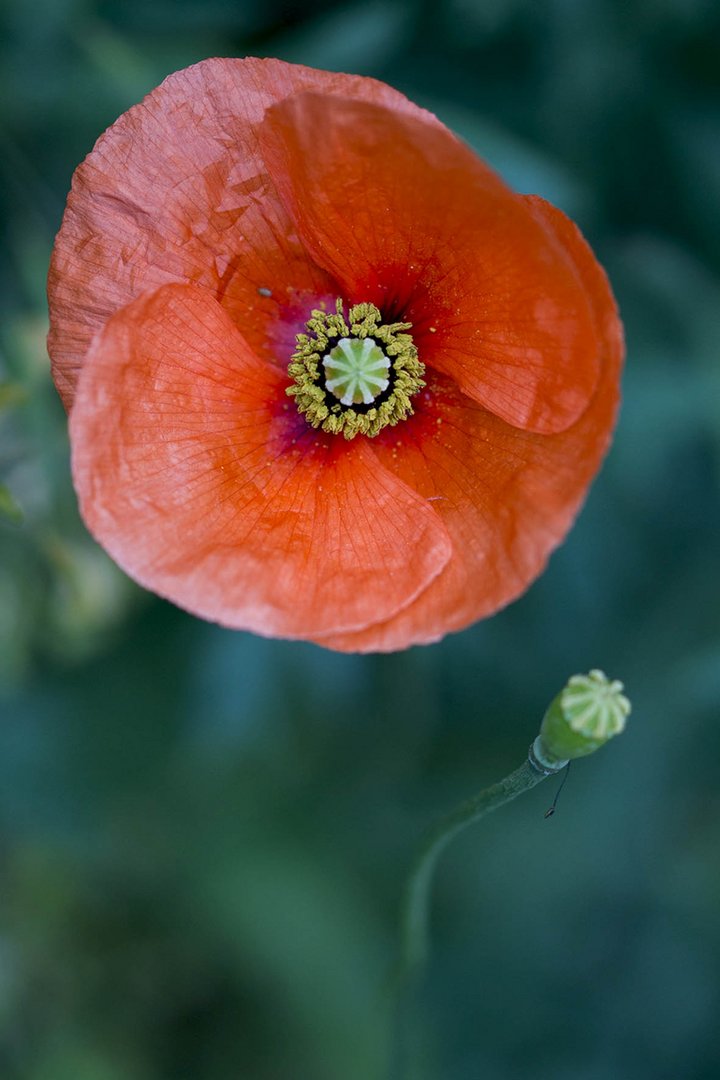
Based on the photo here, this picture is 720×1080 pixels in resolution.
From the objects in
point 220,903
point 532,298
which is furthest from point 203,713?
point 532,298

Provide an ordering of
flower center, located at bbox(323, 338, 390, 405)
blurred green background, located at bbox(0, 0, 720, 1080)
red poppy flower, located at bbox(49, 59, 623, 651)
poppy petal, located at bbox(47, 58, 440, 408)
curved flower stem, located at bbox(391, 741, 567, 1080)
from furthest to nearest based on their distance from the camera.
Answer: blurred green background, located at bbox(0, 0, 720, 1080) < flower center, located at bbox(323, 338, 390, 405) < poppy petal, located at bbox(47, 58, 440, 408) < red poppy flower, located at bbox(49, 59, 623, 651) < curved flower stem, located at bbox(391, 741, 567, 1080)

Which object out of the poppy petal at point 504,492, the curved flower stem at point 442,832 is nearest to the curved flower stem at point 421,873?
the curved flower stem at point 442,832

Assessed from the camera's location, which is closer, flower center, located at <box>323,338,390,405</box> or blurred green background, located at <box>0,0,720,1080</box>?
flower center, located at <box>323,338,390,405</box>

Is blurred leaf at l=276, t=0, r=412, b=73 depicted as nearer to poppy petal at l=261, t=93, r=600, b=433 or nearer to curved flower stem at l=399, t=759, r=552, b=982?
poppy petal at l=261, t=93, r=600, b=433

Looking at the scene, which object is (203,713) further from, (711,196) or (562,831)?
(711,196)

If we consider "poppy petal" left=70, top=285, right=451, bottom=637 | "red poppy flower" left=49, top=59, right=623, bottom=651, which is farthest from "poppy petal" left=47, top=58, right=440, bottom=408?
"poppy petal" left=70, top=285, right=451, bottom=637

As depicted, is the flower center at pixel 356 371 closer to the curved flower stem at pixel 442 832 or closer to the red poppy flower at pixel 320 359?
the red poppy flower at pixel 320 359
